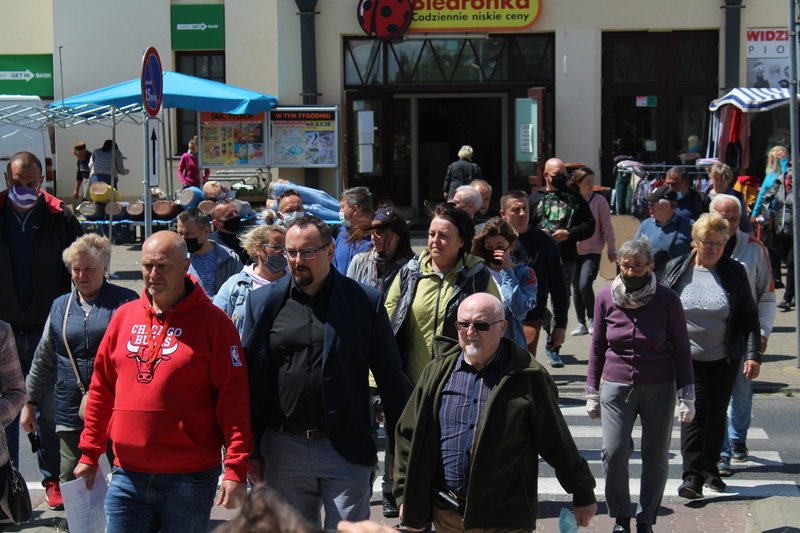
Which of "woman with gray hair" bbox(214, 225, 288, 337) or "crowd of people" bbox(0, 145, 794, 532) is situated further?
"woman with gray hair" bbox(214, 225, 288, 337)

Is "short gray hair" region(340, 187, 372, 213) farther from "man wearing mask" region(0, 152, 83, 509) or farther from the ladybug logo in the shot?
the ladybug logo

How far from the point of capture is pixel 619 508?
6953 millimetres

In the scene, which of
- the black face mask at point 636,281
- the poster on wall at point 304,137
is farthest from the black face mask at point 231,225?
the poster on wall at point 304,137

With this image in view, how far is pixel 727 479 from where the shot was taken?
830cm

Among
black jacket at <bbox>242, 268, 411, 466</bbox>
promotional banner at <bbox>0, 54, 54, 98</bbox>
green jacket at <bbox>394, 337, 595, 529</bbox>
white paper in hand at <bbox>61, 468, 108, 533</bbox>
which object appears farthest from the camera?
promotional banner at <bbox>0, 54, 54, 98</bbox>

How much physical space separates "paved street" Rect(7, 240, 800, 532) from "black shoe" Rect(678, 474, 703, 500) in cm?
5

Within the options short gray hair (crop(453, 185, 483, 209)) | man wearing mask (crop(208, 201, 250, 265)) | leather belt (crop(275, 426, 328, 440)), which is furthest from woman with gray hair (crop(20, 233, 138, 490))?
man wearing mask (crop(208, 201, 250, 265))

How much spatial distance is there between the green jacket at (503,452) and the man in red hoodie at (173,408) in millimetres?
725

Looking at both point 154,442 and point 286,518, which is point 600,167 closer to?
point 154,442

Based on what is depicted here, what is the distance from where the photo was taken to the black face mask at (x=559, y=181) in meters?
11.3

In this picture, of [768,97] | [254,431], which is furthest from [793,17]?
[254,431]

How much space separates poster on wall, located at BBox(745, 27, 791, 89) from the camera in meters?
20.8

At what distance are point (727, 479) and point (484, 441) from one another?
157 inches

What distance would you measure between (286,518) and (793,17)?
34.1ft
